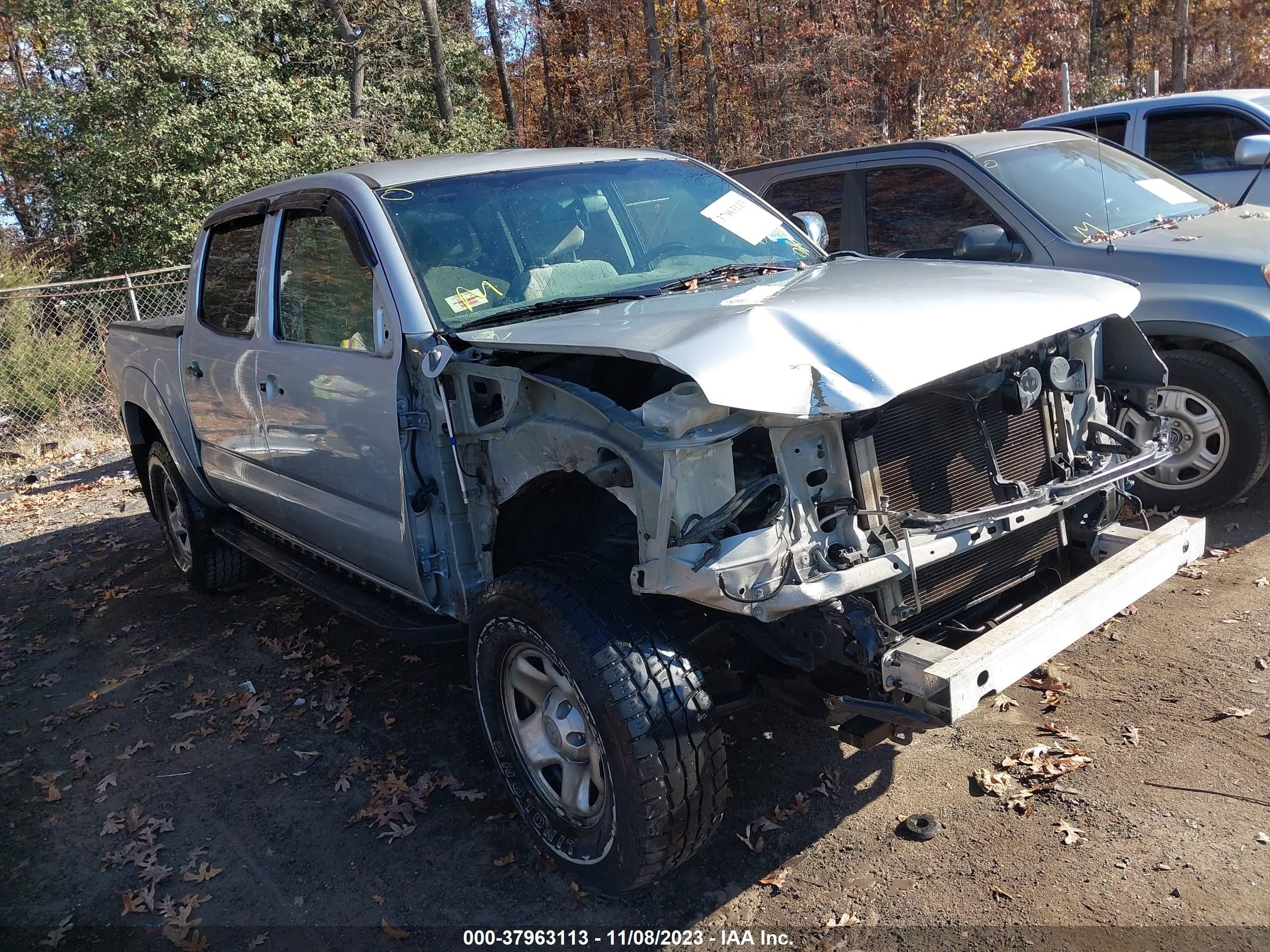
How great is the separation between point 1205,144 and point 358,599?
7326 mm

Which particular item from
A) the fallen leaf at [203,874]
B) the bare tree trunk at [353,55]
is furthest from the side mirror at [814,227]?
the bare tree trunk at [353,55]

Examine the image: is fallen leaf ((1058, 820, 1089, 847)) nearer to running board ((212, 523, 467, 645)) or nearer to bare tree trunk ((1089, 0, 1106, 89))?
running board ((212, 523, 467, 645))

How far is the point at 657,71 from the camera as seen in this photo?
1941cm

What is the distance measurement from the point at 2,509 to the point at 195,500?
4571 millimetres

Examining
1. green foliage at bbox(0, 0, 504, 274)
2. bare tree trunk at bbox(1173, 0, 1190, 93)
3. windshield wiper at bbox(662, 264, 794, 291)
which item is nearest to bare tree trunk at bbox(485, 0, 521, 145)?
green foliage at bbox(0, 0, 504, 274)

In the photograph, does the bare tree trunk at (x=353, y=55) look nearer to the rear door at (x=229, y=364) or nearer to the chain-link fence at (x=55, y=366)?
the chain-link fence at (x=55, y=366)

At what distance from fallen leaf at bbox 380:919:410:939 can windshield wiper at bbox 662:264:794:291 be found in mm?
2342

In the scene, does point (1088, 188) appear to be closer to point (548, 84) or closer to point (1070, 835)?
point (1070, 835)

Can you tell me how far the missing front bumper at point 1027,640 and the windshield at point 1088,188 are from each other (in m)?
2.99

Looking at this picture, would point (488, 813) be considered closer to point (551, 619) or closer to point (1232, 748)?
point (551, 619)

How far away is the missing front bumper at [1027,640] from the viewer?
257 cm

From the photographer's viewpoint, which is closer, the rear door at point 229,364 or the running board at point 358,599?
the running board at point 358,599

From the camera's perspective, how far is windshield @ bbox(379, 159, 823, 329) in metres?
3.76

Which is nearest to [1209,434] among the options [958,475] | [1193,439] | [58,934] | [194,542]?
[1193,439]
